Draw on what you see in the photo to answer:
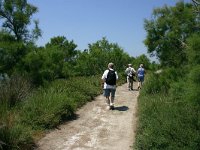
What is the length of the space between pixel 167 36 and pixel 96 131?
488 cm

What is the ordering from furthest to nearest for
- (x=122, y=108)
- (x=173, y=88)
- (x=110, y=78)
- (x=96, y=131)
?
(x=122, y=108)
(x=110, y=78)
(x=96, y=131)
(x=173, y=88)

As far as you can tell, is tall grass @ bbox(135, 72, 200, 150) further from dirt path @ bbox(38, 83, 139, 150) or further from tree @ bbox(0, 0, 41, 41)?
tree @ bbox(0, 0, 41, 41)

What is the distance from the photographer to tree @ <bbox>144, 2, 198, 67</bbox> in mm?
12867

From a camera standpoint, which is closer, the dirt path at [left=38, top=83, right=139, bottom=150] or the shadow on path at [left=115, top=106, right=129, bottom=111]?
the dirt path at [left=38, top=83, right=139, bottom=150]

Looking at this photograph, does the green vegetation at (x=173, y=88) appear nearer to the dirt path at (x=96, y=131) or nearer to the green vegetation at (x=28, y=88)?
the dirt path at (x=96, y=131)

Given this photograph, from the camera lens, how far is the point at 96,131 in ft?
35.5

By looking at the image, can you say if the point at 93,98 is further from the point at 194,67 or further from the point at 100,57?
the point at 100,57

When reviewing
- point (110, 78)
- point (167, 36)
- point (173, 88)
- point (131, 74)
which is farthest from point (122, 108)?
point (131, 74)

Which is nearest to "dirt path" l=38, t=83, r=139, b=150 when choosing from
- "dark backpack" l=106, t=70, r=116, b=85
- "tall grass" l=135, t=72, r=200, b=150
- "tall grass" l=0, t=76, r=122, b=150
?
"tall grass" l=0, t=76, r=122, b=150

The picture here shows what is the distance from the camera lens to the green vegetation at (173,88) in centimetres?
679

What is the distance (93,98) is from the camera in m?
16.6

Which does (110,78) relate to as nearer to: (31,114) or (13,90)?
(13,90)

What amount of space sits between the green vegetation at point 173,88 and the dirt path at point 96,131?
636 mm

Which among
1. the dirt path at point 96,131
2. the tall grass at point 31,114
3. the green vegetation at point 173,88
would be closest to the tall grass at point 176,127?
the green vegetation at point 173,88
